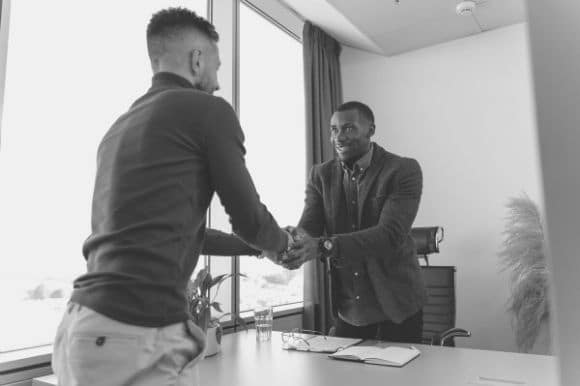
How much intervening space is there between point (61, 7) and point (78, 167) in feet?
2.52

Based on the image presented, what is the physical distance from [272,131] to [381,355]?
Result: 2.41m

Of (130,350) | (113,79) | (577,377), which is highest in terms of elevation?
(113,79)

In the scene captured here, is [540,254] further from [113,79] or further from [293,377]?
[113,79]

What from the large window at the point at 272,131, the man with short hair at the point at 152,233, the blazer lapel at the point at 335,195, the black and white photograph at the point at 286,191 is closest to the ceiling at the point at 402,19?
the black and white photograph at the point at 286,191

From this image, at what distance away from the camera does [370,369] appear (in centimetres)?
155

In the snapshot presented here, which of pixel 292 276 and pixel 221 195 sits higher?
pixel 221 195

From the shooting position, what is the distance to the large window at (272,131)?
3.47 metres

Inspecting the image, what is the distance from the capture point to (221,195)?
3.77ft

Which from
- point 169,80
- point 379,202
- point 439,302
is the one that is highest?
point 169,80

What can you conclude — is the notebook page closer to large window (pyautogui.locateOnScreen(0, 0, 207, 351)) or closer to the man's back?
the man's back

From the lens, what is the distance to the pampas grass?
3.25 meters

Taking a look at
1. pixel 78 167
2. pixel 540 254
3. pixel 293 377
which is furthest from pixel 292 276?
pixel 293 377

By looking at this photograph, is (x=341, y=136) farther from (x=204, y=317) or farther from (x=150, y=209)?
(x=150, y=209)

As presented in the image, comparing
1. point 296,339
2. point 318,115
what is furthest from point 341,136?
point 318,115
